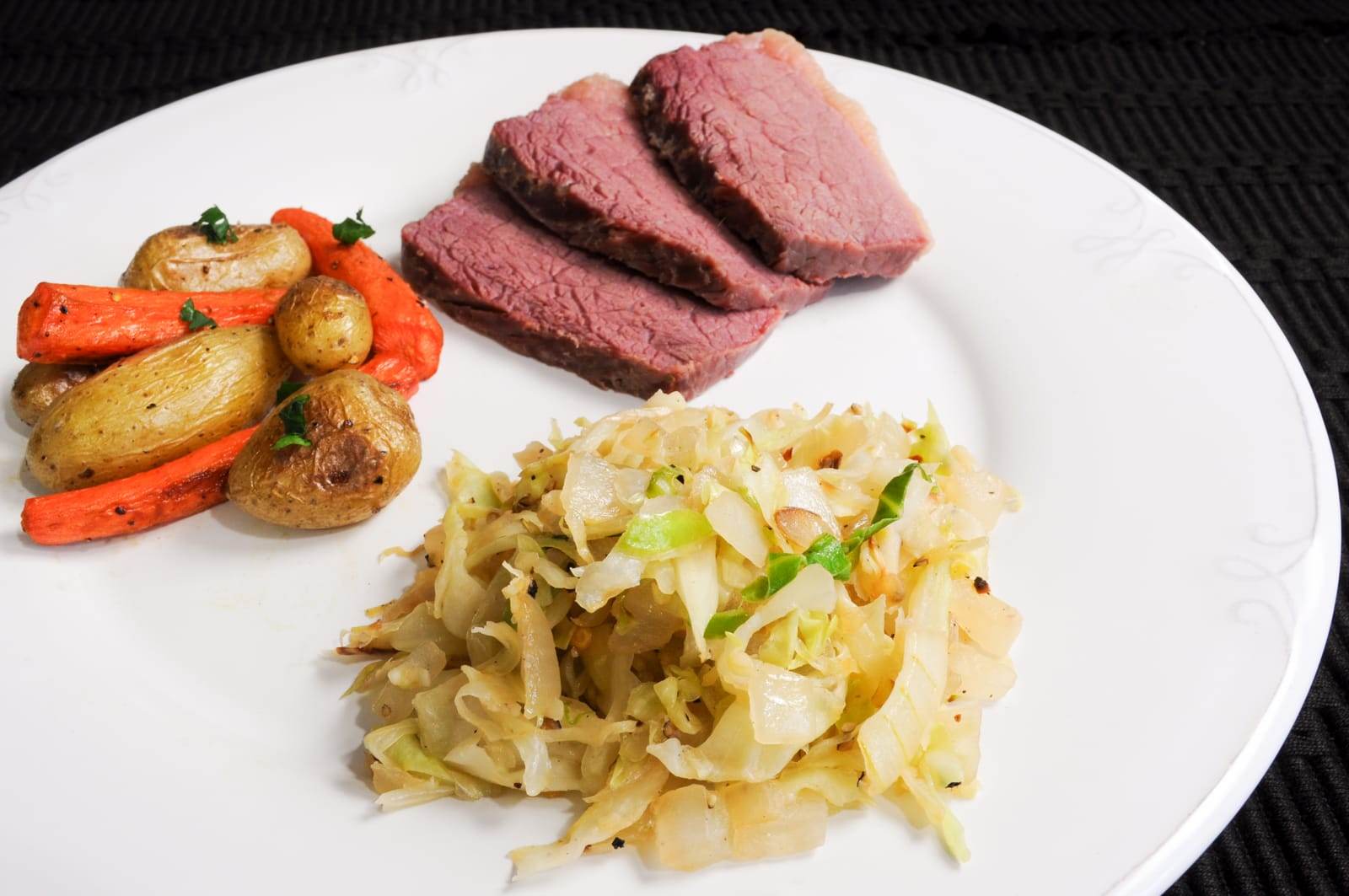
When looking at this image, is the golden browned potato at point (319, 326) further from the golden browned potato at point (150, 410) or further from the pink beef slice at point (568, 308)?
the pink beef slice at point (568, 308)

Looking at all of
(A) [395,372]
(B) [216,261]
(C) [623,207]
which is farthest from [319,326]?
(C) [623,207]

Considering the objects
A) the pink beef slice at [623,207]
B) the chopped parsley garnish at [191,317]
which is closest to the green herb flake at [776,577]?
the pink beef slice at [623,207]

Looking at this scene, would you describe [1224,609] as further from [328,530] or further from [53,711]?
[53,711]

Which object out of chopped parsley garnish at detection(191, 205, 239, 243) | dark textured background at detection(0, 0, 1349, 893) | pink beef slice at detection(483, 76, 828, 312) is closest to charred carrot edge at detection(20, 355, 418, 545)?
chopped parsley garnish at detection(191, 205, 239, 243)

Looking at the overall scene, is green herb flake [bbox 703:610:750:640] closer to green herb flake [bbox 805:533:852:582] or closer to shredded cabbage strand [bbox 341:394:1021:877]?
shredded cabbage strand [bbox 341:394:1021:877]

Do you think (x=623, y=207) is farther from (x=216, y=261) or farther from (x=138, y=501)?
(x=138, y=501)

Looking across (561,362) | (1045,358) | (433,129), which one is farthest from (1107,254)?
(433,129)
